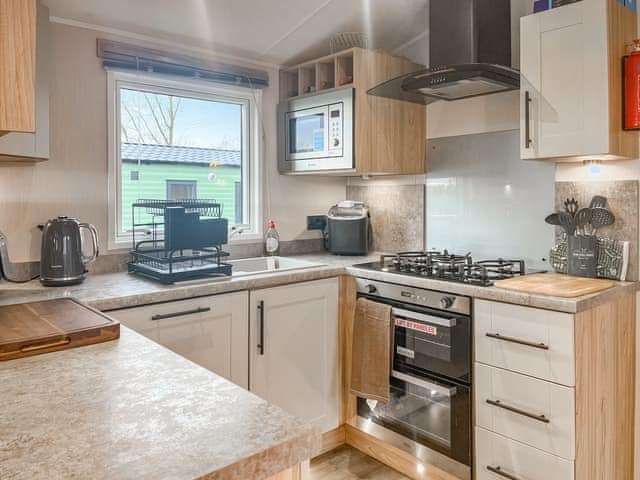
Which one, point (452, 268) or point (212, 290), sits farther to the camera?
point (452, 268)

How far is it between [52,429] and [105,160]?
191 centimetres

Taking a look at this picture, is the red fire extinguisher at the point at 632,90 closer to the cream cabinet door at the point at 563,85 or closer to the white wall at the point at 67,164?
the cream cabinet door at the point at 563,85

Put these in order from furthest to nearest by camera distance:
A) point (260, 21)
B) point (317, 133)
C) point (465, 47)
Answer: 1. point (317, 133)
2. point (260, 21)
3. point (465, 47)

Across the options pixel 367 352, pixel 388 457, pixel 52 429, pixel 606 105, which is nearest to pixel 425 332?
pixel 367 352

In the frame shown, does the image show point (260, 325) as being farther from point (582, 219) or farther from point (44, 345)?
point (582, 219)

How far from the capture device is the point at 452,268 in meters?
2.30

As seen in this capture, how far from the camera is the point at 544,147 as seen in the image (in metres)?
2.11

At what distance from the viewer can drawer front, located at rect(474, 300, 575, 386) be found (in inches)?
69.6

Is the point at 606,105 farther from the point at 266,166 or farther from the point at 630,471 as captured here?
the point at 266,166

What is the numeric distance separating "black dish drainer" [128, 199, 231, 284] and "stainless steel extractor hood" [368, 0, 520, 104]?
1171 mm

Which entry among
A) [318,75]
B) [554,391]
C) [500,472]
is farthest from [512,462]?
[318,75]

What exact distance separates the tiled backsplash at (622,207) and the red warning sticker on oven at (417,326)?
34.5 inches

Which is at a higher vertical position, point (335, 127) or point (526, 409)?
point (335, 127)

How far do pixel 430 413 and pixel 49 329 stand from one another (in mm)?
1644
